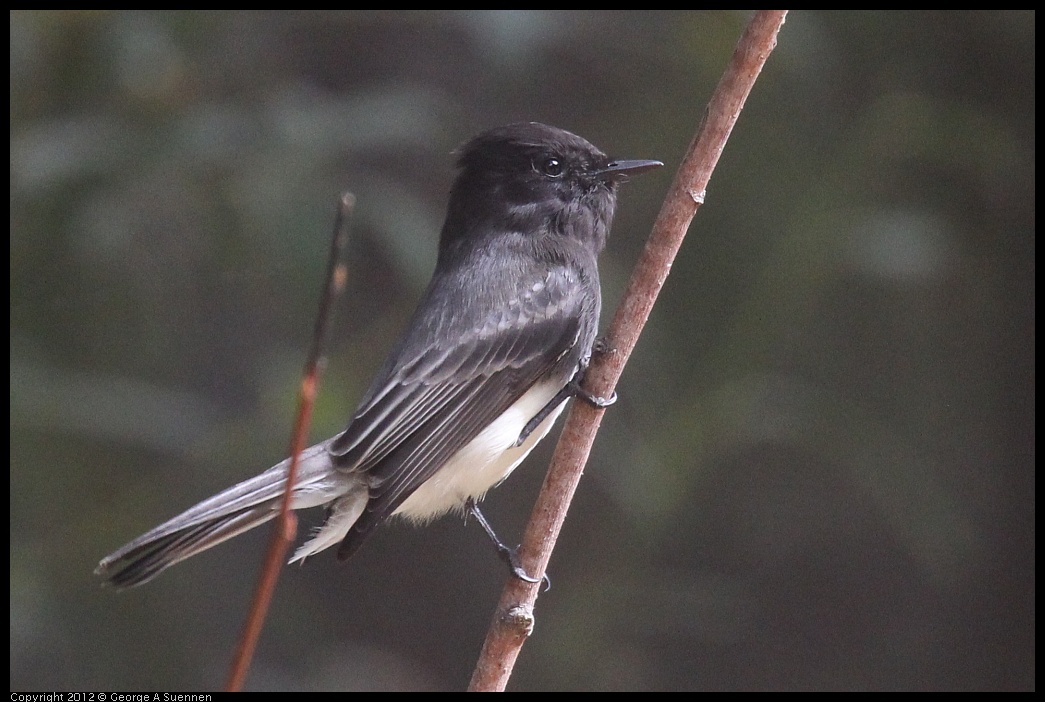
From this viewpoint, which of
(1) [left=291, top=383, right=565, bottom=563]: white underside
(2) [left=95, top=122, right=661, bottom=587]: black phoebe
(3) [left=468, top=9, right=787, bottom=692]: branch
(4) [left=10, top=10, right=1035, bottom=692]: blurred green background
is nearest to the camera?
(3) [left=468, top=9, right=787, bottom=692]: branch

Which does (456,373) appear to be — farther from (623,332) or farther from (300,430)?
(300,430)

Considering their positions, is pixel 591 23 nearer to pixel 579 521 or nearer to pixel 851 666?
pixel 579 521

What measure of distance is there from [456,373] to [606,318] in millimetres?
1397

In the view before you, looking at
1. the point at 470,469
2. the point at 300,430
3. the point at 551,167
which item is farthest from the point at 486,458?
the point at 300,430

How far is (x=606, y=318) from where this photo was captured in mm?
3977

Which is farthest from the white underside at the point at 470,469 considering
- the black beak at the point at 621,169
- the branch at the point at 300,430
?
the branch at the point at 300,430

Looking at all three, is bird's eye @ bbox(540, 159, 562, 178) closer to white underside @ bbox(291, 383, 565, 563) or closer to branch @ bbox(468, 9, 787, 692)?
white underside @ bbox(291, 383, 565, 563)

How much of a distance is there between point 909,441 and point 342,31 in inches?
109

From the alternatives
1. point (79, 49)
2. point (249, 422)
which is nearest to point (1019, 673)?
point (249, 422)

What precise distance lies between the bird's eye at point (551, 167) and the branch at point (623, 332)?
909 millimetres

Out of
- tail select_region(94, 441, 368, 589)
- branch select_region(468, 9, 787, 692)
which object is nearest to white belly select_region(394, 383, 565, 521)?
tail select_region(94, 441, 368, 589)

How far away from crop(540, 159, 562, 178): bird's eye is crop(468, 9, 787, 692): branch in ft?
2.98

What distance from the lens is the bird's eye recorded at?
2902 mm

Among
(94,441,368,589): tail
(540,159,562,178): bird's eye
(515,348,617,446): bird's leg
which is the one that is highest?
(540,159,562,178): bird's eye
